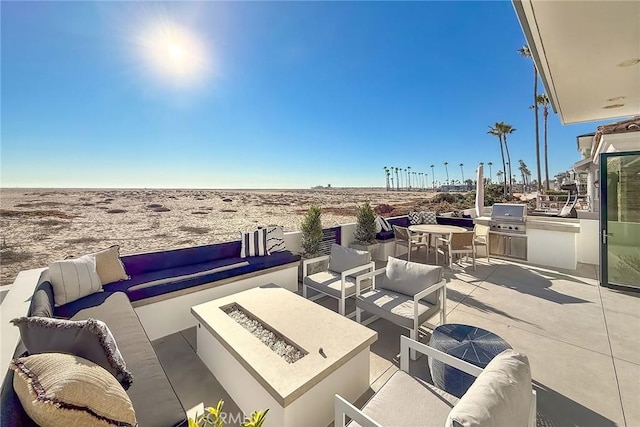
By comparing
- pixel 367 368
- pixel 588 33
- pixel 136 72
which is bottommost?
pixel 367 368

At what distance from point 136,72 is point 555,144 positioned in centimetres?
2318

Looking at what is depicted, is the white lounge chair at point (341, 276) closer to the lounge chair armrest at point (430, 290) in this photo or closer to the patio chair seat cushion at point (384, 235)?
the lounge chair armrest at point (430, 290)

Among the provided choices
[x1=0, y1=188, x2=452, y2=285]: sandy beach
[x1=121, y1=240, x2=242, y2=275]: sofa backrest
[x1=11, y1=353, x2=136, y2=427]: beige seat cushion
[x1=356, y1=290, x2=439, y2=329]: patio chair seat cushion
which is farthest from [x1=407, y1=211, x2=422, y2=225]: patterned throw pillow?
[x1=11, y1=353, x2=136, y2=427]: beige seat cushion

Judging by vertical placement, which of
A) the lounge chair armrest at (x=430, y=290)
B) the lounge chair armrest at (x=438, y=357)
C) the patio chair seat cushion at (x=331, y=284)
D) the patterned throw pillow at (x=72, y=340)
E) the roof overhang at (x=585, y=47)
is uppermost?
the roof overhang at (x=585, y=47)

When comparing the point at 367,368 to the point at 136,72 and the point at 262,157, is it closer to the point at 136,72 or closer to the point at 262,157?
the point at 136,72

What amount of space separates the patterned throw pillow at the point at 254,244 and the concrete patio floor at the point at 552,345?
133 centimetres

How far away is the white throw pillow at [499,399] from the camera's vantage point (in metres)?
0.96

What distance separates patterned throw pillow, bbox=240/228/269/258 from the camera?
4.31 meters

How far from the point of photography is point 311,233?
199 inches

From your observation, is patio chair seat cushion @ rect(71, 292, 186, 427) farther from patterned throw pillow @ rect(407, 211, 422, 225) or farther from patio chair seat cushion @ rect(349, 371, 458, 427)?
patterned throw pillow @ rect(407, 211, 422, 225)

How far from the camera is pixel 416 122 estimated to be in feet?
46.7

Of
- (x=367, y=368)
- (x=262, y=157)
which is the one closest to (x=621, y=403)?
(x=367, y=368)

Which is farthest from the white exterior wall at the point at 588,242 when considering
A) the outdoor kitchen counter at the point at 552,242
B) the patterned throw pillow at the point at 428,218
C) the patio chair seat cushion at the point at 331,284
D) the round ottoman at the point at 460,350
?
the round ottoman at the point at 460,350

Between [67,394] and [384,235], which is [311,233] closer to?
[384,235]
